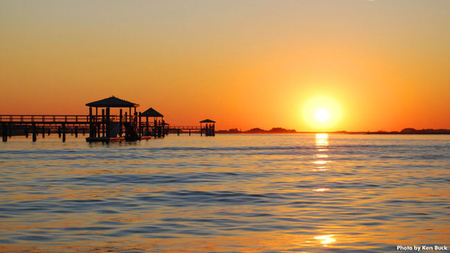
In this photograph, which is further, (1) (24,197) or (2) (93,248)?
(1) (24,197)

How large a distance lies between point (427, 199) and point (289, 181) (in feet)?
19.8

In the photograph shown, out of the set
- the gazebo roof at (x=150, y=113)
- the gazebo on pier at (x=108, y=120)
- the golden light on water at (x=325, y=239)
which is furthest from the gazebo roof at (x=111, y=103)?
the golden light on water at (x=325, y=239)

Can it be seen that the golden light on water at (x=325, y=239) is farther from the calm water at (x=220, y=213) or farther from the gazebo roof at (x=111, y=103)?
the gazebo roof at (x=111, y=103)

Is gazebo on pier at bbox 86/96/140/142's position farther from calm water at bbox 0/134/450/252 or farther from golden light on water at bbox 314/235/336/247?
golden light on water at bbox 314/235/336/247

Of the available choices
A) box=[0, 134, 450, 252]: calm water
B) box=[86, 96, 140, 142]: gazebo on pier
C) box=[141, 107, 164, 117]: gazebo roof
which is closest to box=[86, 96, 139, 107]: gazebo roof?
box=[86, 96, 140, 142]: gazebo on pier

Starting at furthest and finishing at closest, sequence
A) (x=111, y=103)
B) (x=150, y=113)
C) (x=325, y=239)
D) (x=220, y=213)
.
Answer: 1. (x=150, y=113)
2. (x=111, y=103)
3. (x=220, y=213)
4. (x=325, y=239)

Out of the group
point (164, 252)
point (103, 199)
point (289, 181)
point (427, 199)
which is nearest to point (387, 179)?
point (289, 181)

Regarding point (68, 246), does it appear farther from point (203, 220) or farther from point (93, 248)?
point (203, 220)

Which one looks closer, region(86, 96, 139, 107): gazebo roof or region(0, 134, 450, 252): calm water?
region(0, 134, 450, 252): calm water

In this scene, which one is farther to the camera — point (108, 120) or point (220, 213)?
point (108, 120)

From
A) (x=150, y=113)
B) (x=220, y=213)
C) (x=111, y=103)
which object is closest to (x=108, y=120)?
(x=111, y=103)

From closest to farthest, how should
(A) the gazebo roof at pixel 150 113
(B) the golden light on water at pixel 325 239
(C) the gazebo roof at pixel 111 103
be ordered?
(B) the golden light on water at pixel 325 239, (C) the gazebo roof at pixel 111 103, (A) the gazebo roof at pixel 150 113

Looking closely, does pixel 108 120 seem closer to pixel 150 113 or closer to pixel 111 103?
pixel 111 103

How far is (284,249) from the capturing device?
8.42 m
